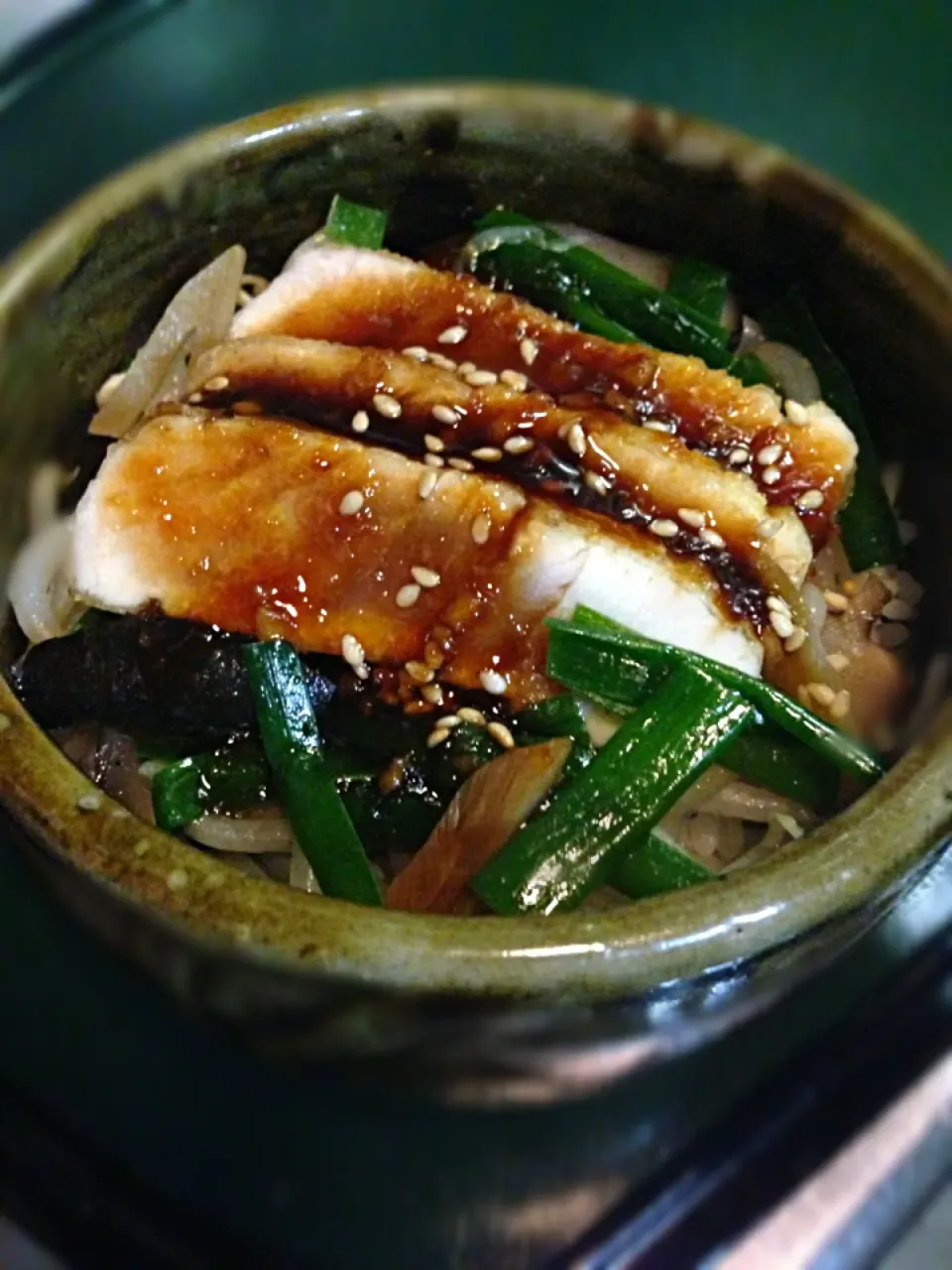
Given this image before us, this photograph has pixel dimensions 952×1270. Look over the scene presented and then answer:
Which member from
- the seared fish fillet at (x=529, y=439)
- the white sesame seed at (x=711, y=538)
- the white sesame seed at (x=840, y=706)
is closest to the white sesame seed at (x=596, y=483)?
the seared fish fillet at (x=529, y=439)

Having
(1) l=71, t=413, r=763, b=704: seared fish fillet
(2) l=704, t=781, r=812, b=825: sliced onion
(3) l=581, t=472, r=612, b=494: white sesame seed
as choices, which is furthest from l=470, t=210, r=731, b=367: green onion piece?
(2) l=704, t=781, r=812, b=825: sliced onion

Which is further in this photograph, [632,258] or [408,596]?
[632,258]

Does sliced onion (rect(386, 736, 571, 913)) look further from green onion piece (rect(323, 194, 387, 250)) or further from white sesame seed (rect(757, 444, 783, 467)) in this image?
green onion piece (rect(323, 194, 387, 250))

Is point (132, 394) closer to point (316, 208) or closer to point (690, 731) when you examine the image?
point (316, 208)

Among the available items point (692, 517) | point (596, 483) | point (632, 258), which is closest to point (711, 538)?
point (692, 517)

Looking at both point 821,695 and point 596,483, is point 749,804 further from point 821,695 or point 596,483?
point 596,483

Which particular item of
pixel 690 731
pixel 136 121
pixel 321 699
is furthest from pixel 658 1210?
pixel 136 121
